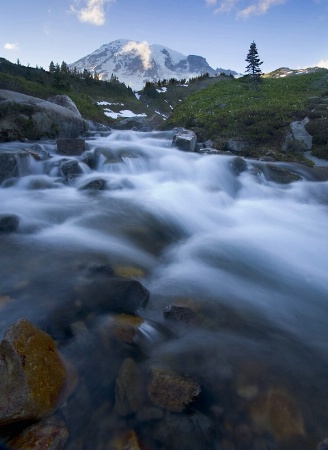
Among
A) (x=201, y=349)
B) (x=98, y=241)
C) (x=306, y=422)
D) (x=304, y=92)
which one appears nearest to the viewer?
(x=306, y=422)

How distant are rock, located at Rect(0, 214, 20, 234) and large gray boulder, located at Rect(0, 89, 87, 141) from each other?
9.84 metres

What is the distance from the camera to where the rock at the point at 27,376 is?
279 centimetres

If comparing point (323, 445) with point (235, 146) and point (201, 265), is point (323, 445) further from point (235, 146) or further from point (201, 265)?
point (235, 146)

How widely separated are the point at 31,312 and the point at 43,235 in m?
3.11

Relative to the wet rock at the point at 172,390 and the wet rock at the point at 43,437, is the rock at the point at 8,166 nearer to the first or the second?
the wet rock at the point at 43,437

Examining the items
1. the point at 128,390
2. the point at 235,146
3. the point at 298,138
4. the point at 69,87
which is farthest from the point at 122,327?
the point at 69,87

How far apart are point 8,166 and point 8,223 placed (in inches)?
200

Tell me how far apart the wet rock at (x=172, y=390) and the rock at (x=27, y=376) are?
98cm

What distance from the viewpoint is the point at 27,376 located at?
2.88 metres

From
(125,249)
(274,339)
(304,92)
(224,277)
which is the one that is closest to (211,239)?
(224,277)

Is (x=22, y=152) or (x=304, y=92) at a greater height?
(x=304, y=92)

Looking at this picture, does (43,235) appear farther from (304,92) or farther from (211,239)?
(304,92)

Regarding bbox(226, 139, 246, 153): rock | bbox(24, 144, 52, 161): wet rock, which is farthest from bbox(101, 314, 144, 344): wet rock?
bbox(226, 139, 246, 153): rock

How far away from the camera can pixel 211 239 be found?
8.70 meters
